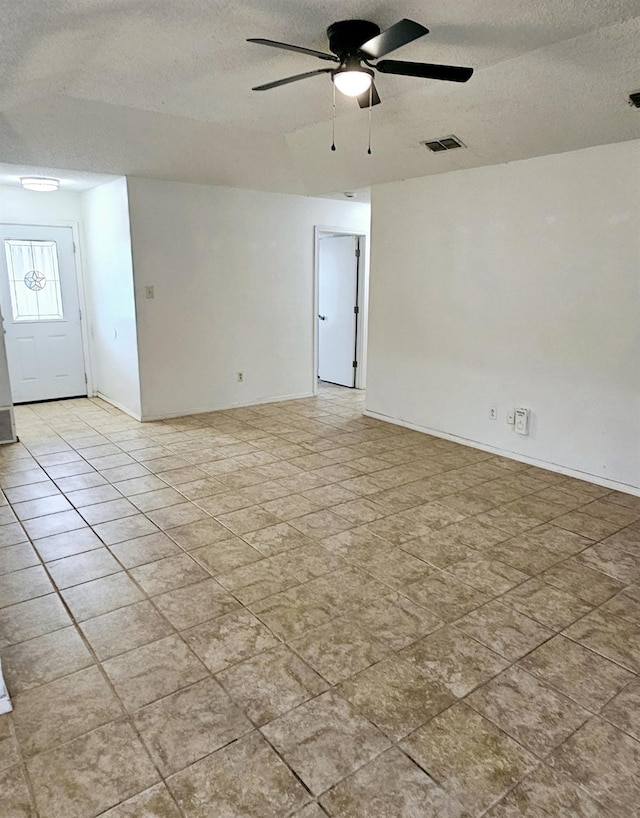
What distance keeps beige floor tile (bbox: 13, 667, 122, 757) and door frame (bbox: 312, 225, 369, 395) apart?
200 inches

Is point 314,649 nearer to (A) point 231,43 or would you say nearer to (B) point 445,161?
(A) point 231,43

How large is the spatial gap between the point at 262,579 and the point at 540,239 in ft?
10.4

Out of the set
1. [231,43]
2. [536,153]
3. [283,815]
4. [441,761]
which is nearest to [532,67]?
[536,153]

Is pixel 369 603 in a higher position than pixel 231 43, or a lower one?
lower

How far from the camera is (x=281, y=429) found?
541 centimetres

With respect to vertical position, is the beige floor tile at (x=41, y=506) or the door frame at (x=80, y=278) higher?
the door frame at (x=80, y=278)

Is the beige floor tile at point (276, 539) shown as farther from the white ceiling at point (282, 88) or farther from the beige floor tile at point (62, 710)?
the white ceiling at point (282, 88)

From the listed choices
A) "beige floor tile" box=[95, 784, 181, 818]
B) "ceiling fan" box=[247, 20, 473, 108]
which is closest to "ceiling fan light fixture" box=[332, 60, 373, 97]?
"ceiling fan" box=[247, 20, 473, 108]

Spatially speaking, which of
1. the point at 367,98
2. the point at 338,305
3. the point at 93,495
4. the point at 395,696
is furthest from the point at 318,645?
the point at 338,305

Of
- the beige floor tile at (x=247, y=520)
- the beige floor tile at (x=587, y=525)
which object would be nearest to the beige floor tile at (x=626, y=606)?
the beige floor tile at (x=587, y=525)

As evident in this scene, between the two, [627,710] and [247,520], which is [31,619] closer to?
[247,520]

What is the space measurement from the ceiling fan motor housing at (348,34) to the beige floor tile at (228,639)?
8.77 ft

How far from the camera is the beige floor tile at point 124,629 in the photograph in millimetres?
2211

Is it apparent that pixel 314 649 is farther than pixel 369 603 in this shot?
No
